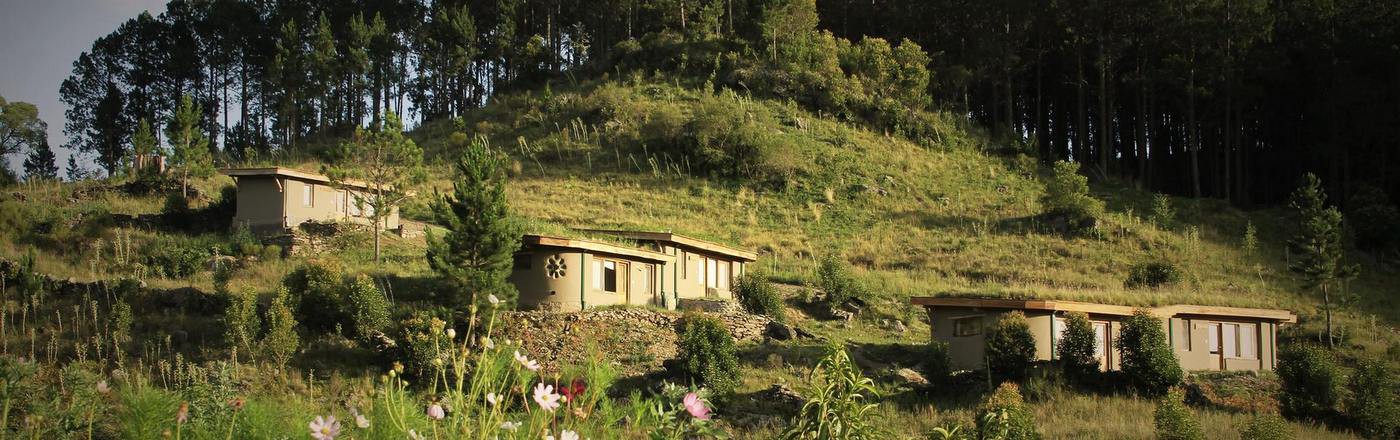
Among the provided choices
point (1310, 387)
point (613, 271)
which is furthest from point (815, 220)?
point (1310, 387)

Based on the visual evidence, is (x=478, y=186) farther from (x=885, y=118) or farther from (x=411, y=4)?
(x=411, y=4)

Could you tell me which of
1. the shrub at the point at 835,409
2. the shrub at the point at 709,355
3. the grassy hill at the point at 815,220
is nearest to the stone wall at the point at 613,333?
the shrub at the point at 709,355

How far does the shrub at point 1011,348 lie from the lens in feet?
87.5

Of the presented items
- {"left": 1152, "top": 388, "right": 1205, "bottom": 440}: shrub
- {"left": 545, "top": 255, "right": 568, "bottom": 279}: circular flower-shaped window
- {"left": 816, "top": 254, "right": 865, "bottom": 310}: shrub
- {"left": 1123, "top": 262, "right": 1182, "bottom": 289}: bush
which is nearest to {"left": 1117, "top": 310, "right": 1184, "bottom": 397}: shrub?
{"left": 1152, "top": 388, "right": 1205, "bottom": 440}: shrub

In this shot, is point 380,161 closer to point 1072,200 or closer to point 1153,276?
point 1153,276

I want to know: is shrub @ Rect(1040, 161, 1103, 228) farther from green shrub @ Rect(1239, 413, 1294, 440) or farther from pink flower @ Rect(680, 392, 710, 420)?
pink flower @ Rect(680, 392, 710, 420)

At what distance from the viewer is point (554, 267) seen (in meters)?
30.0

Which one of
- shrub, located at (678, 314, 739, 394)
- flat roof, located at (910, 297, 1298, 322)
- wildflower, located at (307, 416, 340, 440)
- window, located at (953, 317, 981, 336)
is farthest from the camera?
window, located at (953, 317, 981, 336)

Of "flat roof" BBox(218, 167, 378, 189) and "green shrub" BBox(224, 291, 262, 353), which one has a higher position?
"flat roof" BBox(218, 167, 378, 189)

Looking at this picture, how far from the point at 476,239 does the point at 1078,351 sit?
14.9 meters

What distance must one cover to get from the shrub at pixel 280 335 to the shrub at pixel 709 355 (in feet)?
28.7

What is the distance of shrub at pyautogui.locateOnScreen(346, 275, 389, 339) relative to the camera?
27.2m

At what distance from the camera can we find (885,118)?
62.1 meters

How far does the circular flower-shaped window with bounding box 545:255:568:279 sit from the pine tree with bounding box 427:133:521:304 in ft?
6.50
